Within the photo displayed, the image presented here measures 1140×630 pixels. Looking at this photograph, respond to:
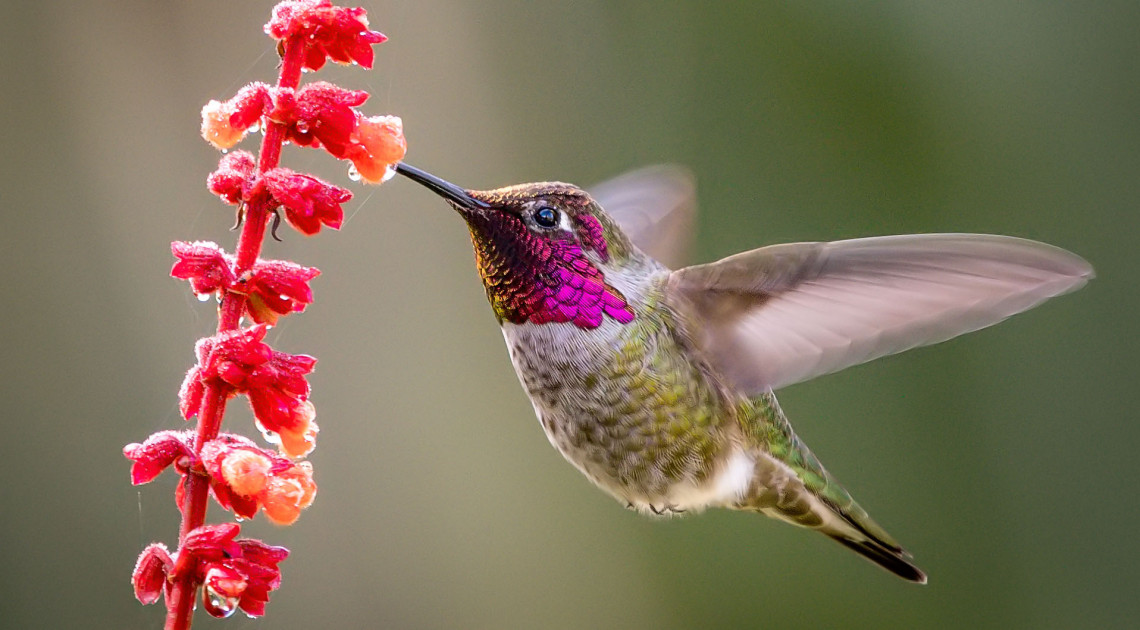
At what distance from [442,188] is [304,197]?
0.75m

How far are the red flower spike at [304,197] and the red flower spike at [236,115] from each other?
11 centimetres

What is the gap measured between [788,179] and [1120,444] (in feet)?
5.89

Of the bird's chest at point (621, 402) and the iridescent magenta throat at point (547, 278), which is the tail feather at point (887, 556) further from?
the iridescent magenta throat at point (547, 278)

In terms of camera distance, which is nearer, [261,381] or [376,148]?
[261,381]

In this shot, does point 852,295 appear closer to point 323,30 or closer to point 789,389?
point 323,30

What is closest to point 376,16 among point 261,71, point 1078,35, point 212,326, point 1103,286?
point 261,71

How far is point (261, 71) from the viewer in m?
4.52

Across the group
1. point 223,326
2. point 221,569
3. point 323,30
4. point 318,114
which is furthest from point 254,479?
point 323,30

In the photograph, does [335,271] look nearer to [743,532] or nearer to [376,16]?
[376,16]

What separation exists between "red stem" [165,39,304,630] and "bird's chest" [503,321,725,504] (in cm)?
112

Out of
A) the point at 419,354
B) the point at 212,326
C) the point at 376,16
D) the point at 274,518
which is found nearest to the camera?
the point at 274,518

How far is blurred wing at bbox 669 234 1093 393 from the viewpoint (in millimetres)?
1915

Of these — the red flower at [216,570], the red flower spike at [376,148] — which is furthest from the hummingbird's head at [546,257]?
the red flower at [216,570]

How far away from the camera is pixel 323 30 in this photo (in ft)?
4.48
